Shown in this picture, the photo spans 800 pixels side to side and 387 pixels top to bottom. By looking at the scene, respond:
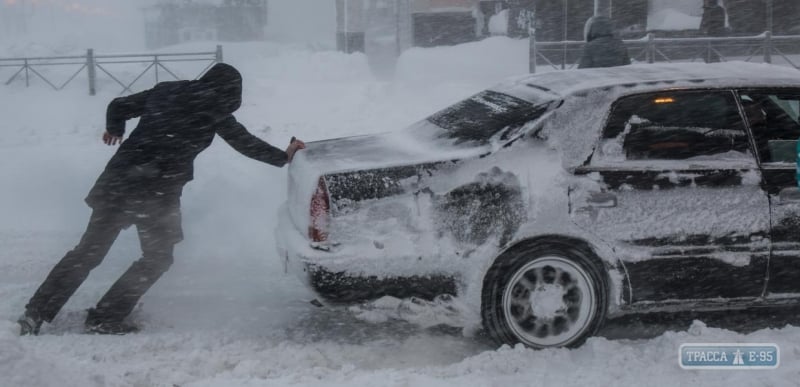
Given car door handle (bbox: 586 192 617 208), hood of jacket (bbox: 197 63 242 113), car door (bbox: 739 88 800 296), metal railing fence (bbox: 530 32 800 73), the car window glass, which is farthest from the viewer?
metal railing fence (bbox: 530 32 800 73)

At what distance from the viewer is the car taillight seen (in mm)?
4711

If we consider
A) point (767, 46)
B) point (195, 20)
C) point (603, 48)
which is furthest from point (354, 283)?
point (195, 20)

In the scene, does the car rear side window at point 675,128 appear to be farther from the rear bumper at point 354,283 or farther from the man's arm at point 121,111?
the man's arm at point 121,111

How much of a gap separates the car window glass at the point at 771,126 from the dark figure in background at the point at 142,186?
2.99m

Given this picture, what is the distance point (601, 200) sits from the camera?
4785 millimetres

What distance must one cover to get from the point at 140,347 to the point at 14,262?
2510 millimetres

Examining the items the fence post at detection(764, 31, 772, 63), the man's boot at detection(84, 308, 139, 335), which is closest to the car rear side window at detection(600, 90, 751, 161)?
the man's boot at detection(84, 308, 139, 335)

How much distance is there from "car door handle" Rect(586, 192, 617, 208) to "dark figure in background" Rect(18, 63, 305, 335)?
2.21 m

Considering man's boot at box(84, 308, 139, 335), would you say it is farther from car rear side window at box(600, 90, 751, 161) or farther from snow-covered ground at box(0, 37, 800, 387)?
car rear side window at box(600, 90, 751, 161)

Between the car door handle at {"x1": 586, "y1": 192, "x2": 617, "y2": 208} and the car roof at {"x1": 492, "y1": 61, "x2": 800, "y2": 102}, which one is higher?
the car roof at {"x1": 492, "y1": 61, "x2": 800, "y2": 102}

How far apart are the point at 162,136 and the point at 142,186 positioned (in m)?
0.32

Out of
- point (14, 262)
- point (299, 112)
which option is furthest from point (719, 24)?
point (14, 262)

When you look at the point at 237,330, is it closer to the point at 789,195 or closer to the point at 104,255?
the point at 104,255

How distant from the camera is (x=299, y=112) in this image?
16.3 meters
